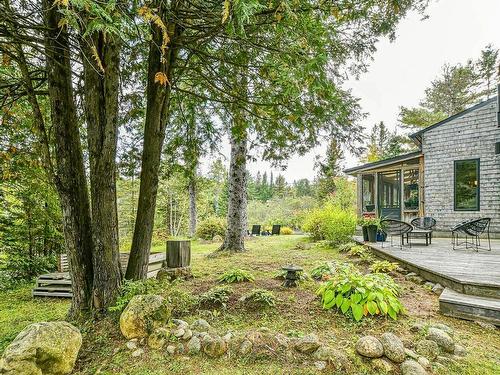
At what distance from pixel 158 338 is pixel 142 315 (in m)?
0.27

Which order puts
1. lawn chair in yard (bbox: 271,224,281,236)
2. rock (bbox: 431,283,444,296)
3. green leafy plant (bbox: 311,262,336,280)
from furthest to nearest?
lawn chair in yard (bbox: 271,224,281,236)
green leafy plant (bbox: 311,262,336,280)
rock (bbox: 431,283,444,296)

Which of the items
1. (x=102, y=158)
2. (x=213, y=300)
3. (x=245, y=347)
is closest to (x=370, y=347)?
(x=245, y=347)

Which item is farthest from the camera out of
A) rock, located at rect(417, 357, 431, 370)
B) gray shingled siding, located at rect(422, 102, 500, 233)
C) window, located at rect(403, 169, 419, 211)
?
window, located at rect(403, 169, 419, 211)

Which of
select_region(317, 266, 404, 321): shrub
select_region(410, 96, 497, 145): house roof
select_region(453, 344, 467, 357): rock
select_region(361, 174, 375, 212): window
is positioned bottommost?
select_region(453, 344, 467, 357): rock

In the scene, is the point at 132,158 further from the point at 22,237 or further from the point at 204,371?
the point at 204,371

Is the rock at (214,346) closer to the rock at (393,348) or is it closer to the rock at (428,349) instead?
the rock at (393,348)

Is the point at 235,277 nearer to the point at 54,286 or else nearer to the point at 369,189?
the point at 54,286

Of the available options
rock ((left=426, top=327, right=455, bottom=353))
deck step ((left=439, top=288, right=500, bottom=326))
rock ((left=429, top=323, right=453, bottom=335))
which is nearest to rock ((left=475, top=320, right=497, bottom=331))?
deck step ((left=439, top=288, right=500, bottom=326))

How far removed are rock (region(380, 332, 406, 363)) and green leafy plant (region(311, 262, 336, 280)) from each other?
225 cm

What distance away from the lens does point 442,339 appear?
2.51 meters

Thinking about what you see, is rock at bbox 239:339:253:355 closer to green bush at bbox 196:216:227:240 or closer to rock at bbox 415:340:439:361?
rock at bbox 415:340:439:361

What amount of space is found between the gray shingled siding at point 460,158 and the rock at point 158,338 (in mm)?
10556

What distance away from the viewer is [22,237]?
5.82 meters

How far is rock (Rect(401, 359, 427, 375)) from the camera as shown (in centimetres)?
213
